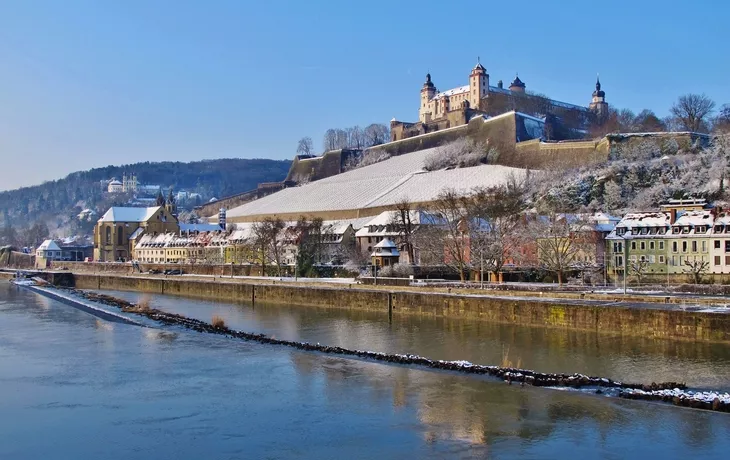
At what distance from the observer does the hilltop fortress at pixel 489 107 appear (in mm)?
100375

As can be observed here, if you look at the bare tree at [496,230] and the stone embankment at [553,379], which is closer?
the stone embankment at [553,379]

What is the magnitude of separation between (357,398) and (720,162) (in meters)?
46.0

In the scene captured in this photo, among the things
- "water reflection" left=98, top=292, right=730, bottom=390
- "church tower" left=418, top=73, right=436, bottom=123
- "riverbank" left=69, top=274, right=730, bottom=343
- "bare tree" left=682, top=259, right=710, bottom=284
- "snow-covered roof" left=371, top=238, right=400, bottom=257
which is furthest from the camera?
"church tower" left=418, top=73, right=436, bottom=123

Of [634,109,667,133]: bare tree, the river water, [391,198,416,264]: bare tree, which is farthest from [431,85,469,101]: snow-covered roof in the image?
the river water

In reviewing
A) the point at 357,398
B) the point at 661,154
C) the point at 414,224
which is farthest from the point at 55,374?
the point at 661,154

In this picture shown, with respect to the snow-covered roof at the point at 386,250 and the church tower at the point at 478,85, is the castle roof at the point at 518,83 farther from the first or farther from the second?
the snow-covered roof at the point at 386,250

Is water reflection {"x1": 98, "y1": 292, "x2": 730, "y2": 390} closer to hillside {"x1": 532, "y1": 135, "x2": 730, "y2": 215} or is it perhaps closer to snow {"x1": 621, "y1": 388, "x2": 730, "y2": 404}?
snow {"x1": 621, "y1": 388, "x2": 730, "y2": 404}

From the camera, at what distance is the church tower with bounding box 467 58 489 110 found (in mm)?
107875

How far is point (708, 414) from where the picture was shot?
52.2ft

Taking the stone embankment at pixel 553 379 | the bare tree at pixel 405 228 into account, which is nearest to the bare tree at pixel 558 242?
the bare tree at pixel 405 228

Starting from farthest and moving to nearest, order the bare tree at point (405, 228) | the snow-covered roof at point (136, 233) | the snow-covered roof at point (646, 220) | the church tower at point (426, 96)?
the church tower at point (426, 96)
the snow-covered roof at point (136, 233)
the bare tree at point (405, 228)
the snow-covered roof at point (646, 220)

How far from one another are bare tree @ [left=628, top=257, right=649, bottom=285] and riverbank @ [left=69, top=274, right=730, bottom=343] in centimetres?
829

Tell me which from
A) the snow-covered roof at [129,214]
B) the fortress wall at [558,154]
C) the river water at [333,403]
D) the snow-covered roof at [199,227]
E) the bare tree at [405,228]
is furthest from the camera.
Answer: the snow-covered roof at [129,214]

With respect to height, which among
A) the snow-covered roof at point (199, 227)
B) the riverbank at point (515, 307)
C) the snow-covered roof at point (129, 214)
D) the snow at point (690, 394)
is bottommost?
the snow at point (690, 394)
